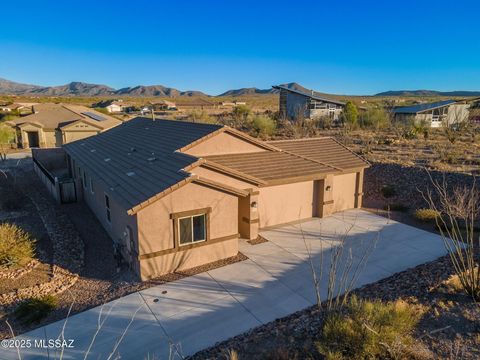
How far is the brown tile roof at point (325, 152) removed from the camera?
18.5m

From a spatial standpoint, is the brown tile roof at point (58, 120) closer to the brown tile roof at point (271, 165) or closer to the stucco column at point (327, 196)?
the brown tile roof at point (271, 165)

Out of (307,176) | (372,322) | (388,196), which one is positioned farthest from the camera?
(388,196)

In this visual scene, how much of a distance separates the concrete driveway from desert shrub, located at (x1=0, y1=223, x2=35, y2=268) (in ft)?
12.9

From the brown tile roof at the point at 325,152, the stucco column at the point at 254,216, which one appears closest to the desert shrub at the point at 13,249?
the stucco column at the point at 254,216

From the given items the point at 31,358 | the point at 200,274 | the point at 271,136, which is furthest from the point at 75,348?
the point at 271,136

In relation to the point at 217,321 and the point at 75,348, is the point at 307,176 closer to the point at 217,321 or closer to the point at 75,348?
the point at 217,321

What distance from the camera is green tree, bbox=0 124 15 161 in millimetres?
34772

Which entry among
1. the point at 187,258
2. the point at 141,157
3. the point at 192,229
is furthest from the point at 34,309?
Result: the point at 141,157

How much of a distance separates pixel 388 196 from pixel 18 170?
28597mm

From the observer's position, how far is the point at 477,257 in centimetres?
1191

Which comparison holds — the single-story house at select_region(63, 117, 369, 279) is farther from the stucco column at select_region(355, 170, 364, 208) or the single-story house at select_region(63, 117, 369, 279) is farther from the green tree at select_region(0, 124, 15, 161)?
the green tree at select_region(0, 124, 15, 161)

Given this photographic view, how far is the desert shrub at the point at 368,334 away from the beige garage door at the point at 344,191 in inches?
428

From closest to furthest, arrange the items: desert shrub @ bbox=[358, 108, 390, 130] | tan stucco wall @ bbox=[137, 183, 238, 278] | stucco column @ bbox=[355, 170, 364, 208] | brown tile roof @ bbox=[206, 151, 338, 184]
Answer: tan stucco wall @ bbox=[137, 183, 238, 278]
brown tile roof @ bbox=[206, 151, 338, 184]
stucco column @ bbox=[355, 170, 364, 208]
desert shrub @ bbox=[358, 108, 390, 130]

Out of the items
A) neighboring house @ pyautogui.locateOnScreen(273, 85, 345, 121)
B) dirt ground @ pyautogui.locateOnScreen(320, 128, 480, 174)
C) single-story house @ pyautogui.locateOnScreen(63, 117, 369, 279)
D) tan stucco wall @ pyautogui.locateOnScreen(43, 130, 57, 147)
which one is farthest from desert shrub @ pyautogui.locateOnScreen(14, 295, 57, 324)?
neighboring house @ pyautogui.locateOnScreen(273, 85, 345, 121)
